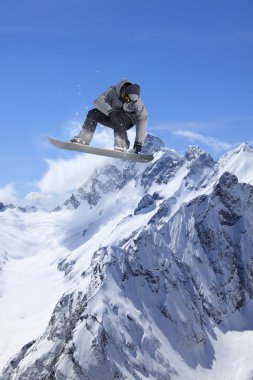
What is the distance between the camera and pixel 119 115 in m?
21.1

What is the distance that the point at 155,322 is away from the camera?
192 metres

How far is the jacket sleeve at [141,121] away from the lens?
20.3m

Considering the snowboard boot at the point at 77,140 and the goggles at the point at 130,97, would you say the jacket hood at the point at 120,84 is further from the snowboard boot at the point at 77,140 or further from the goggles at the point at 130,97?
Answer: the snowboard boot at the point at 77,140

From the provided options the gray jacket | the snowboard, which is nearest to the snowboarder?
the gray jacket

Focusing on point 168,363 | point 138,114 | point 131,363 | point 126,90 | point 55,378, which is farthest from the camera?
point 168,363

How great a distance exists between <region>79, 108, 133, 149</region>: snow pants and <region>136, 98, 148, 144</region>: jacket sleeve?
0.55 m

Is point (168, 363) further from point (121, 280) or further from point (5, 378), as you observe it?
point (5, 378)

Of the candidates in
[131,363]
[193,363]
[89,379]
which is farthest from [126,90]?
[193,363]

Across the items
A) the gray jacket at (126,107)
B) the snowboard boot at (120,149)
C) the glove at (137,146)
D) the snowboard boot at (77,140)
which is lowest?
the glove at (137,146)

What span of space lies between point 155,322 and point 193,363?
19.6 m

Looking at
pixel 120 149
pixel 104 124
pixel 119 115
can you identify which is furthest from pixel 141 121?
pixel 104 124

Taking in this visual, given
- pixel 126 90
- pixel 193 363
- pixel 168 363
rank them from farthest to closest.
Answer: pixel 193 363
pixel 168 363
pixel 126 90

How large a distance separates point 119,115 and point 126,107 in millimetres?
1078

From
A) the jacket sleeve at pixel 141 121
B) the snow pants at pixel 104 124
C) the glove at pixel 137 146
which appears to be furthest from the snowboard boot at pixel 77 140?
the jacket sleeve at pixel 141 121
